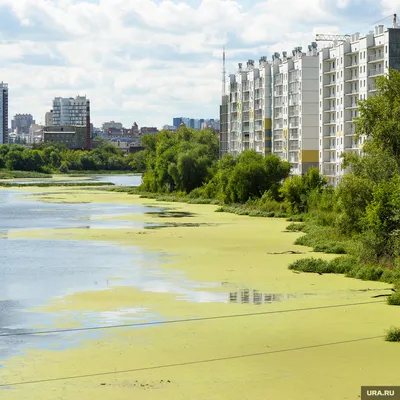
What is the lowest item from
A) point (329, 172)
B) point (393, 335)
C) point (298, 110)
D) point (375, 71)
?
point (393, 335)

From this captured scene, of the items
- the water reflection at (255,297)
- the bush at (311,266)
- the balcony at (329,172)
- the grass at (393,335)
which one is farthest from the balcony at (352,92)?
the grass at (393,335)

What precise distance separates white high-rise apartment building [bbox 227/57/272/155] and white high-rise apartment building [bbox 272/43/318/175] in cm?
346

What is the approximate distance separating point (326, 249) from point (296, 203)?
24975 mm

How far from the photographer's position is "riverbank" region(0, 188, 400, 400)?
52.7 feet

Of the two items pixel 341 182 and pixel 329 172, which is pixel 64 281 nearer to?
pixel 341 182

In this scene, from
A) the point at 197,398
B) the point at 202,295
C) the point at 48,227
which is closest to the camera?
the point at 197,398

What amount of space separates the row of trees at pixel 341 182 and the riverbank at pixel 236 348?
9.38 feet

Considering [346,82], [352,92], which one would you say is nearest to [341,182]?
[352,92]

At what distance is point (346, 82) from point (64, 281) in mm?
62118

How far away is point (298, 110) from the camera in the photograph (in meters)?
98.8

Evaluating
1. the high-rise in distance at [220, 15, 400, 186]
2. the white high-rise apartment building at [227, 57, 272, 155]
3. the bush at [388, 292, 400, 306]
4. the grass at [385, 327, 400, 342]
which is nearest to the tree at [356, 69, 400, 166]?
the bush at [388, 292, 400, 306]

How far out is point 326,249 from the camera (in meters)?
37.5

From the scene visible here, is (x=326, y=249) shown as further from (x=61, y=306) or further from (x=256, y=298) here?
(x=61, y=306)

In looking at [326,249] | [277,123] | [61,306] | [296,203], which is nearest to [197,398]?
[61,306]
